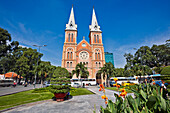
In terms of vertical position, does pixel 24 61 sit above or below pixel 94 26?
below

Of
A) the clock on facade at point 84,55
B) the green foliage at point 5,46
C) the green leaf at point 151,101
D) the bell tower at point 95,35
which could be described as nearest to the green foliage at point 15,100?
the green leaf at point 151,101

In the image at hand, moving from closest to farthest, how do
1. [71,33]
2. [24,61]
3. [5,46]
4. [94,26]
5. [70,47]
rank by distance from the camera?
1. [5,46]
2. [24,61]
3. [70,47]
4. [71,33]
5. [94,26]

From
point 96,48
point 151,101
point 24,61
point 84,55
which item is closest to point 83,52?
point 84,55

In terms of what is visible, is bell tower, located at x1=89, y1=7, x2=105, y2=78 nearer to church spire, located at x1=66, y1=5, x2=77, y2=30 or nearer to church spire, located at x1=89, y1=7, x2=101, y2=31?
church spire, located at x1=89, y1=7, x2=101, y2=31

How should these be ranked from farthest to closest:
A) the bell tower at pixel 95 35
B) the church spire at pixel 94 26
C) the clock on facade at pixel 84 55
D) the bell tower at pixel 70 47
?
the church spire at pixel 94 26 → the bell tower at pixel 95 35 → the clock on facade at pixel 84 55 → the bell tower at pixel 70 47

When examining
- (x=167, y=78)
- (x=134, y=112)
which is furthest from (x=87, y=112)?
(x=167, y=78)

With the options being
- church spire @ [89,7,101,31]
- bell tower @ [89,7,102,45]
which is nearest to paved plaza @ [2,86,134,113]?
bell tower @ [89,7,102,45]

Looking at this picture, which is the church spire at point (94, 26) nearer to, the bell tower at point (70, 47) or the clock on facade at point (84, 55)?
the bell tower at point (70, 47)

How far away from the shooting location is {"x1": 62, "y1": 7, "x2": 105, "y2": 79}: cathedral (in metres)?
37.3

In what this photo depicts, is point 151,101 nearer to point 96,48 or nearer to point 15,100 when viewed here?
point 15,100

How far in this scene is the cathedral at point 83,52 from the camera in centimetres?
3731

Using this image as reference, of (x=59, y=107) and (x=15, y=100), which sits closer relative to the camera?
(x=59, y=107)

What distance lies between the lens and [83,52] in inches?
1572

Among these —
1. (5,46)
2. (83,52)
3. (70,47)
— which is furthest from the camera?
(83,52)
